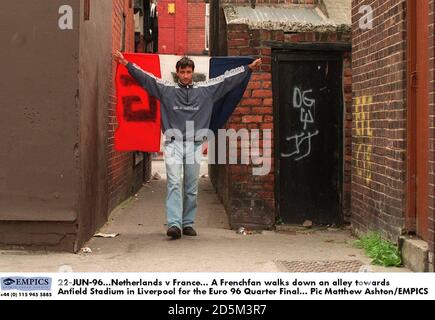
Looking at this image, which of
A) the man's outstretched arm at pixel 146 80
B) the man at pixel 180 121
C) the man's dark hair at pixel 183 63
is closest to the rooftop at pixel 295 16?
the man at pixel 180 121

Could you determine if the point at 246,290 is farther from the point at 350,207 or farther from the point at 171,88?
the point at 350,207

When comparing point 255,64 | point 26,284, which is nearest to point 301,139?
point 255,64

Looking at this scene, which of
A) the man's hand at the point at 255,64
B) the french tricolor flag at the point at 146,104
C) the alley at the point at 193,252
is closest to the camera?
the alley at the point at 193,252

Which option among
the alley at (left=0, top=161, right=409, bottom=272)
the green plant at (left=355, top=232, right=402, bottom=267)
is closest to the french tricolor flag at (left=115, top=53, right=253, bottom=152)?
the alley at (left=0, top=161, right=409, bottom=272)

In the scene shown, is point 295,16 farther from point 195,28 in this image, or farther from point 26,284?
point 195,28

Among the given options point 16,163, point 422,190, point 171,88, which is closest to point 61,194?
point 16,163

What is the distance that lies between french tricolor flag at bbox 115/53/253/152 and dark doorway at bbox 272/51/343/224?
30.4 inches

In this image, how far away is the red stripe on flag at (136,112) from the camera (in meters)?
7.24

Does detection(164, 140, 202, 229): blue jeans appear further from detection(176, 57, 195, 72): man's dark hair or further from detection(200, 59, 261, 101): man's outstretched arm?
detection(176, 57, 195, 72): man's dark hair

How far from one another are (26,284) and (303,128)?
4465mm

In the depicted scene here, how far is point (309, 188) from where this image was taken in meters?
7.77

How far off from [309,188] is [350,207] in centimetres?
57

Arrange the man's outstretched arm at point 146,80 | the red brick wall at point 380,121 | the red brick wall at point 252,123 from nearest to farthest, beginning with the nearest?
the red brick wall at point 380,121 < the man's outstretched arm at point 146,80 < the red brick wall at point 252,123

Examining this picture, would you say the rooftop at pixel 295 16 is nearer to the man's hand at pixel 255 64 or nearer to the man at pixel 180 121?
the man's hand at pixel 255 64
